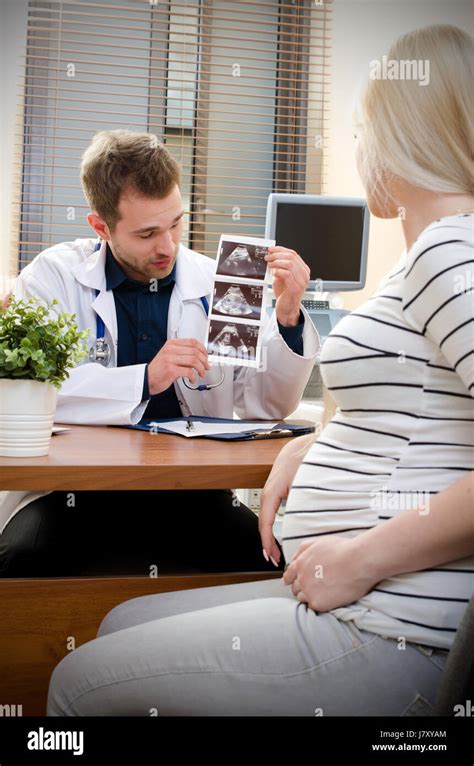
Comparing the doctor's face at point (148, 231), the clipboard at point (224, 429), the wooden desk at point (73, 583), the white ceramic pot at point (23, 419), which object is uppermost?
the doctor's face at point (148, 231)

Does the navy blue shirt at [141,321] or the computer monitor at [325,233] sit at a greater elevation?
the computer monitor at [325,233]

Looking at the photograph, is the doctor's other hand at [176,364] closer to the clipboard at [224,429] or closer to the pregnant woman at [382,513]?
the clipboard at [224,429]

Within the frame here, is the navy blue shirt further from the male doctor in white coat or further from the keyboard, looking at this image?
the keyboard

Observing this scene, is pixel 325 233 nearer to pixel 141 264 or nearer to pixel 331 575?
pixel 141 264

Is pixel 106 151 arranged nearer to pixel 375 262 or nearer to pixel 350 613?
pixel 350 613

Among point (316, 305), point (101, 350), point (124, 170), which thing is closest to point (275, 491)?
point (101, 350)

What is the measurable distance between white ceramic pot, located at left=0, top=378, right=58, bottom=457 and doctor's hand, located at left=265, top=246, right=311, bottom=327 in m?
0.59

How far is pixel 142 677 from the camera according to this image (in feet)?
3.01

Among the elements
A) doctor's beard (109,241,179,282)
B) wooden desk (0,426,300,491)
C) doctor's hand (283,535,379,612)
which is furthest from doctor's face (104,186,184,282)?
doctor's hand (283,535,379,612)

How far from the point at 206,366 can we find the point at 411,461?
32.4 inches

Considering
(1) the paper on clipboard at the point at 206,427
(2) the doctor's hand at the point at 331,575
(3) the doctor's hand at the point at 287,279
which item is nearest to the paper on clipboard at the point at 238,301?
(3) the doctor's hand at the point at 287,279

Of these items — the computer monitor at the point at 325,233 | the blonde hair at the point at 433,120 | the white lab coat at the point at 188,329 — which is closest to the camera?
the blonde hair at the point at 433,120

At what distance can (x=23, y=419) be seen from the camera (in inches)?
50.5

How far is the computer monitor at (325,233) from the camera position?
10.9ft
